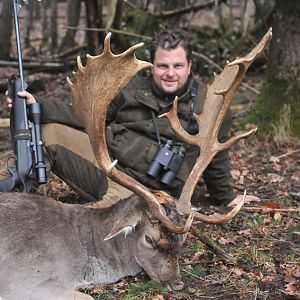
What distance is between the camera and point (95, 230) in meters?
5.46

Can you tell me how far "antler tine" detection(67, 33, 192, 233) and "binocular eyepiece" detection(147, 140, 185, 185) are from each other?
128cm

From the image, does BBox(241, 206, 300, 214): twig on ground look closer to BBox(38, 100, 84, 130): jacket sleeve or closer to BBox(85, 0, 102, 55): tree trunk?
BBox(38, 100, 84, 130): jacket sleeve

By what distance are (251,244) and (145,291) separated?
143 cm

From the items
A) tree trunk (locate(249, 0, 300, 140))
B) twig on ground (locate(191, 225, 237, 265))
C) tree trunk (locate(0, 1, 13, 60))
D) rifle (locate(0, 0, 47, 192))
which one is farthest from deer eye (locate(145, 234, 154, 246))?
tree trunk (locate(0, 1, 13, 60))

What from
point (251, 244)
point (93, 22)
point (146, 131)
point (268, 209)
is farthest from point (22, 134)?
point (93, 22)

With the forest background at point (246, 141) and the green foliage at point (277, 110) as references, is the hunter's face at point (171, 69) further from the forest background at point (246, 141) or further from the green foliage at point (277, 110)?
the green foliage at point (277, 110)

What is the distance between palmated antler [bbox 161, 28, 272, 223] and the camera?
5.42m

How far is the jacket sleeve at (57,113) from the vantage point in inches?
268

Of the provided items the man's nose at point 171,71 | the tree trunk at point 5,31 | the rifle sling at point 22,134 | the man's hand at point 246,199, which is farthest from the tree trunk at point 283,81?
the tree trunk at point 5,31

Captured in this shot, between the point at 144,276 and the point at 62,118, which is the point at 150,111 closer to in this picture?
the point at 62,118

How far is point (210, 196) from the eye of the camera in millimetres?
7258

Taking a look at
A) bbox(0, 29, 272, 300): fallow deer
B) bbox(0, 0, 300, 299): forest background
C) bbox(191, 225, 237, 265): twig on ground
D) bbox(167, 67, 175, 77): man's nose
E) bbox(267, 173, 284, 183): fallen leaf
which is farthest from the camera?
bbox(267, 173, 284, 183): fallen leaf

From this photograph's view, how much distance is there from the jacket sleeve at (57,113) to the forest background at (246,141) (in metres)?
0.95

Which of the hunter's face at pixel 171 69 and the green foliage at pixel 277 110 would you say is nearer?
the hunter's face at pixel 171 69
